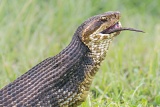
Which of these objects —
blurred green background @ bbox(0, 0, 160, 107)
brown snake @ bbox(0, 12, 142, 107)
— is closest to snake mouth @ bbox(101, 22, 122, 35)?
brown snake @ bbox(0, 12, 142, 107)

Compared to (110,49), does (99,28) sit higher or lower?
higher

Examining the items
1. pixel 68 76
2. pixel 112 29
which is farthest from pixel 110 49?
pixel 68 76

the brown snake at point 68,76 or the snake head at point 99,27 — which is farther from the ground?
the snake head at point 99,27

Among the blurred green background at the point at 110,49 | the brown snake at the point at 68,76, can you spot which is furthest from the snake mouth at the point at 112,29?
the blurred green background at the point at 110,49

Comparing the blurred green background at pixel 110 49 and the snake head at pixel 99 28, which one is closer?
the snake head at pixel 99 28

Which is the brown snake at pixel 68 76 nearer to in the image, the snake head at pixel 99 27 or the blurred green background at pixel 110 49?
the snake head at pixel 99 27

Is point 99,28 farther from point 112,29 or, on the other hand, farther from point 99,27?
point 112,29

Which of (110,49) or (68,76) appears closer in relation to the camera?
(68,76)
